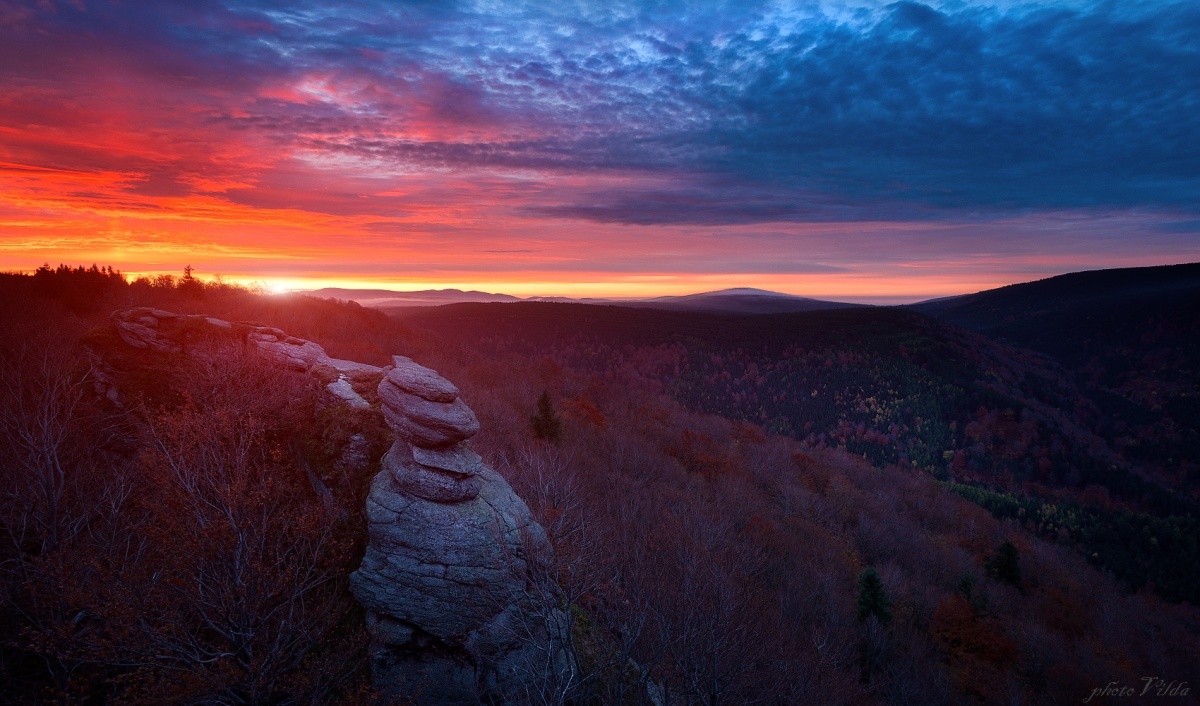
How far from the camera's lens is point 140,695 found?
37.0 feet

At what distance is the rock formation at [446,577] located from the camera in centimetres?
1352

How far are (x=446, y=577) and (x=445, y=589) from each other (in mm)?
311

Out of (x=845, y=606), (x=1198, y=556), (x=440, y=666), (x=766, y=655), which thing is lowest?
(x=1198, y=556)

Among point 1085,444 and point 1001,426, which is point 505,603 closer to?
point 1001,426

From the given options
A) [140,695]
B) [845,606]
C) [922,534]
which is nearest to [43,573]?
→ [140,695]

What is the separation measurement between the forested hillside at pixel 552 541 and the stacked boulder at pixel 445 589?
3.63 ft

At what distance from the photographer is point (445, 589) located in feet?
44.3

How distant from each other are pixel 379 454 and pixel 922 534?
49207 mm

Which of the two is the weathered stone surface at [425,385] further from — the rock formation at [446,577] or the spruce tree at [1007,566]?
the spruce tree at [1007,566]

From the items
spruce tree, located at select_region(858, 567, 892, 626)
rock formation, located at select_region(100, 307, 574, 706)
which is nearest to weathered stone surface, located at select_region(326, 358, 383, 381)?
rock formation, located at select_region(100, 307, 574, 706)

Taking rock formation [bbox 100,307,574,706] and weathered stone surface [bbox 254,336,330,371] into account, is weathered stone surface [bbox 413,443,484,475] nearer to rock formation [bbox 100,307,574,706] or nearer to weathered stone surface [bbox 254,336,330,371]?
rock formation [bbox 100,307,574,706]

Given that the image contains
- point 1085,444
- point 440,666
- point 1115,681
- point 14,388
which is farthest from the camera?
point 1085,444

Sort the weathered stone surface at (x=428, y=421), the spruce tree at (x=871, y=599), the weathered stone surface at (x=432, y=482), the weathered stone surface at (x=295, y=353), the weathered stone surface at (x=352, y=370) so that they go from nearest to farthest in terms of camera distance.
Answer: the weathered stone surface at (x=432, y=482) → the weathered stone surface at (x=428, y=421) → the weathered stone surface at (x=352, y=370) → the weathered stone surface at (x=295, y=353) → the spruce tree at (x=871, y=599)

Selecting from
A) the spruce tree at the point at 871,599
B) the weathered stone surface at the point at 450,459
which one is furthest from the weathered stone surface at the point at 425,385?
the spruce tree at the point at 871,599
